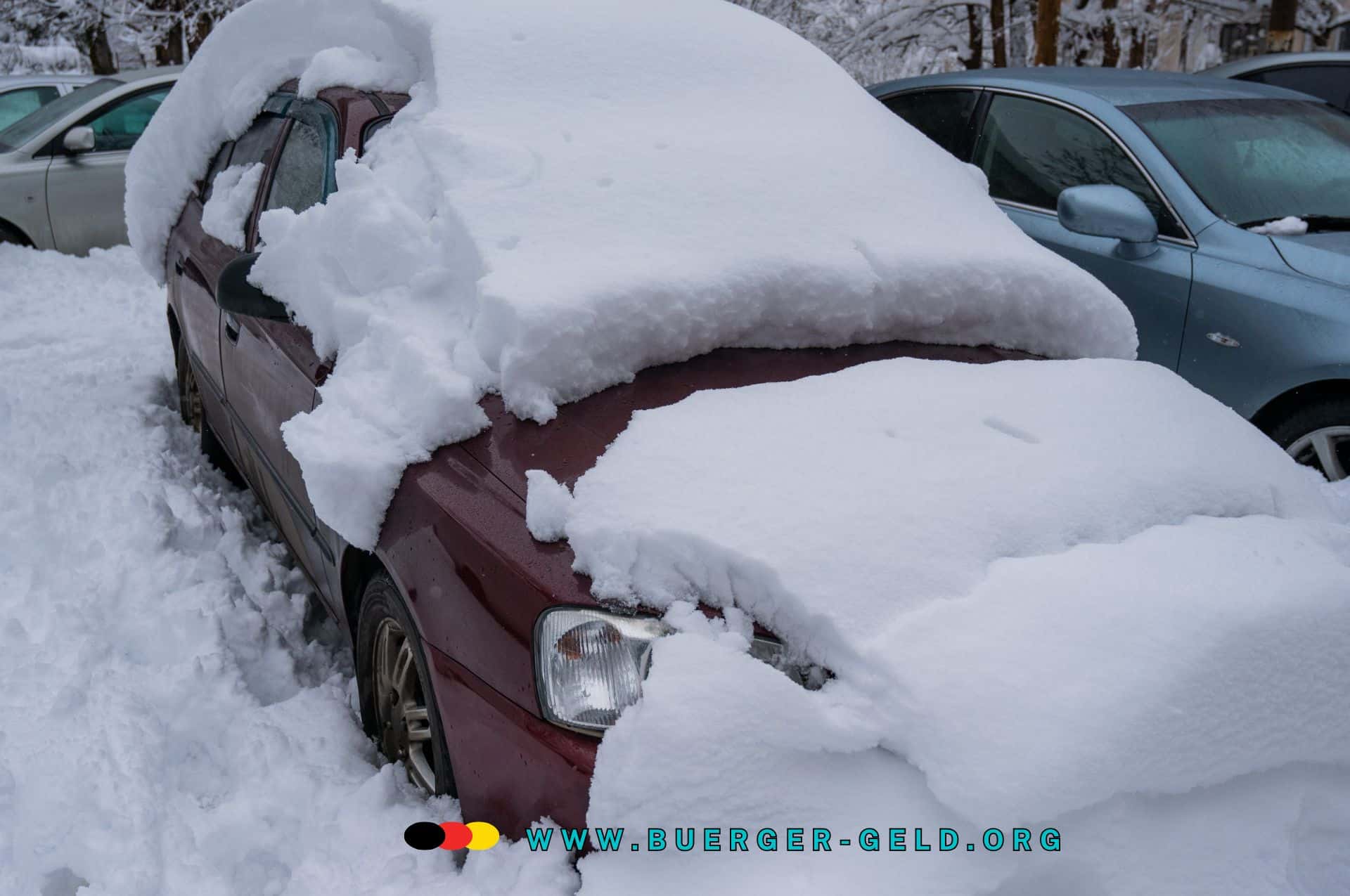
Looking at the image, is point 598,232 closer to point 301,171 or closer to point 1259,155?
point 301,171

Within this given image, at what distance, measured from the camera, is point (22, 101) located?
925cm

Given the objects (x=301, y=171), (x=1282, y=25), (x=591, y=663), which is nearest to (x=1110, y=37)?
(x=1282, y=25)

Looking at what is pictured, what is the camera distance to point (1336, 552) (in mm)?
2191

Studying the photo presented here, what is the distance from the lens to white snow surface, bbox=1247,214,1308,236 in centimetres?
386

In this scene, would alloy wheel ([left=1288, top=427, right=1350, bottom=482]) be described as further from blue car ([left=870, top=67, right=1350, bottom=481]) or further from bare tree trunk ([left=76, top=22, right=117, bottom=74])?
bare tree trunk ([left=76, top=22, right=117, bottom=74])

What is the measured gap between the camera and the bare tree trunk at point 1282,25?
9.70m

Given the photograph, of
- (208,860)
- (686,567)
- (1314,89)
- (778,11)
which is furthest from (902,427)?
(778,11)

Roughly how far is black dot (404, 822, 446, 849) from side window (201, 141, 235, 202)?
2.75 m

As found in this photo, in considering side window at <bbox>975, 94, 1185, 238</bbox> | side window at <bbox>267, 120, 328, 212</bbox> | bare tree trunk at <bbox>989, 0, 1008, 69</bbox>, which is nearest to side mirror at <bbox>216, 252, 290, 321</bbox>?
side window at <bbox>267, 120, 328, 212</bbox>

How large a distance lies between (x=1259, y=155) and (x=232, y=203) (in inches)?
145

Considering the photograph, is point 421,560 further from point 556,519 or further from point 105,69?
point 105,69

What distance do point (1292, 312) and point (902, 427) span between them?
2.13 m

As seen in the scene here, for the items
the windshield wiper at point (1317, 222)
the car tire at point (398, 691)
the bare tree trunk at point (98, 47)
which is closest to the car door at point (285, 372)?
the car tire at point (398, 691)

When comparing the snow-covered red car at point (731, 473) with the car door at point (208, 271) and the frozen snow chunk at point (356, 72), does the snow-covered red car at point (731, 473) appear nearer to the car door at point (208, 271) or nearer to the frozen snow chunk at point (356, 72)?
the frozen snow chunk at point (356, 72)
